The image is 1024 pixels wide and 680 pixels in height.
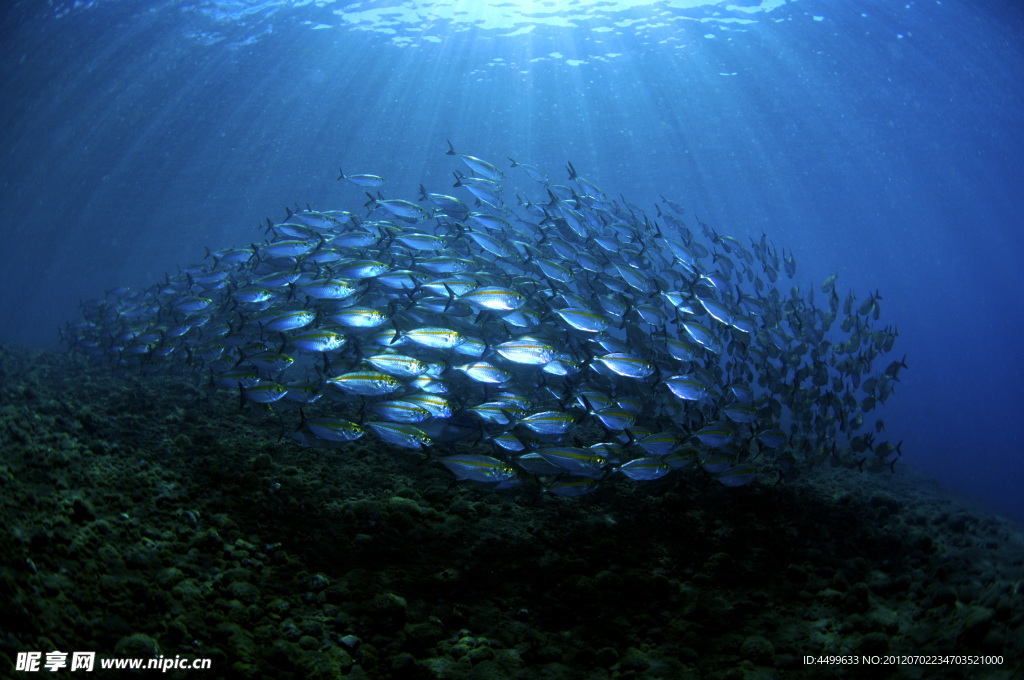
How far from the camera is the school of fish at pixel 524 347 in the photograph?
454 centimetres

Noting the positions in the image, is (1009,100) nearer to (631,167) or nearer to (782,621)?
(631,167)

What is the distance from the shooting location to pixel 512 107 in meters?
29.4

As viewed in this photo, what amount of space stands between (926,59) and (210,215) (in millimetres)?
56999

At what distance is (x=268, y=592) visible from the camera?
3273 millimetres

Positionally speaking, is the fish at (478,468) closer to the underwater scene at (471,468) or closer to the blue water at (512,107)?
the underwater scene at (471,468)

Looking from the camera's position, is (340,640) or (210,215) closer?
(340,640)

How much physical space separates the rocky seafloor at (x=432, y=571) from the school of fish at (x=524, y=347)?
540mm

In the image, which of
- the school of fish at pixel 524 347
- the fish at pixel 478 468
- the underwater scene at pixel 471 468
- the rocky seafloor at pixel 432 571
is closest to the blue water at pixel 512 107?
the underwater scene at pixel 471 468

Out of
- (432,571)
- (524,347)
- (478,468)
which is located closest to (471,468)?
(478,468)

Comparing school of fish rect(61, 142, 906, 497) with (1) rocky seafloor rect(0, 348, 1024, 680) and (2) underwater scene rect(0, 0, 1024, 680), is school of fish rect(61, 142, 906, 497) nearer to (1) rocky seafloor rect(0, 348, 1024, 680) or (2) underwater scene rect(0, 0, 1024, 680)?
(2) underwater scene rect(0, 0, 1024, 680)

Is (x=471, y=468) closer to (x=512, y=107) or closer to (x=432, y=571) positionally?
(x=432, y=571)

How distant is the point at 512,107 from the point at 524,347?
1141 inches

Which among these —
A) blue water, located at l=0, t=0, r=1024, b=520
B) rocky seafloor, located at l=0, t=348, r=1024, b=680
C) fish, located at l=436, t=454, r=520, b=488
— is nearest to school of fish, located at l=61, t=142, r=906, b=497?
fish, located at l=436, t=454, r=520, b=488

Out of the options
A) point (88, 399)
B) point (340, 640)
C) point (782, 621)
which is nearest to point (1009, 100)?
point (782, 621)
